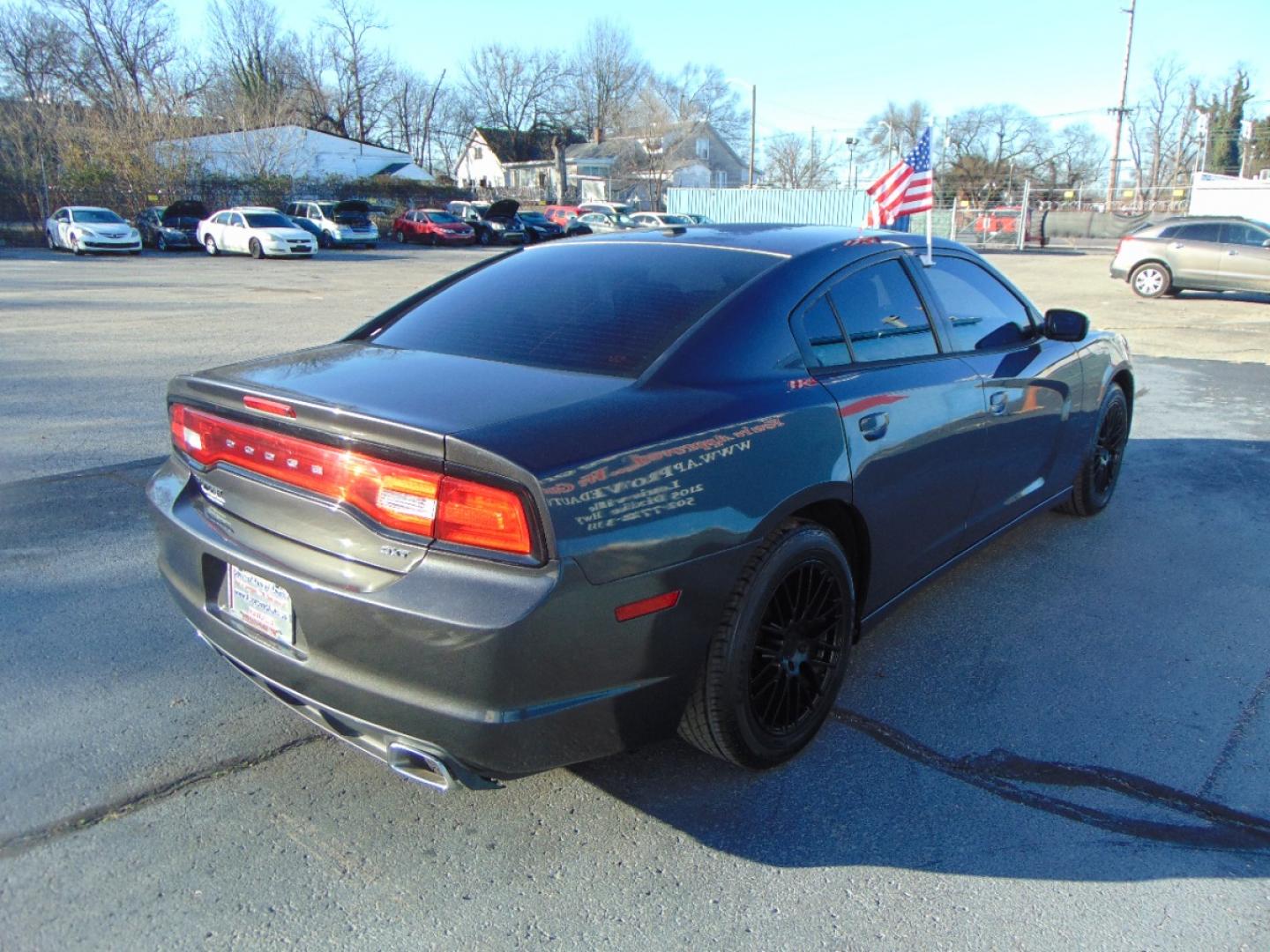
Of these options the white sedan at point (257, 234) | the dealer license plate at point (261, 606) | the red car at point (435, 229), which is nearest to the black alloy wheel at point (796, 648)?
the dealer license plate at point (261, 606)

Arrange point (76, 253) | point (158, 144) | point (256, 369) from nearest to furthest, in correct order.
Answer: point (256, 369) < point (76, 253) < point (158, 144)

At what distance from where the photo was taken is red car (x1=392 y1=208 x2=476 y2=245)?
1459 inches

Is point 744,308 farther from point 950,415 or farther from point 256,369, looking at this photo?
point 256,369

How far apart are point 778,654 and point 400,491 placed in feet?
3.95

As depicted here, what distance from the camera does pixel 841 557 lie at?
290 cm

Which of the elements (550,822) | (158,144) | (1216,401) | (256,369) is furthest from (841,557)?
(158,144)

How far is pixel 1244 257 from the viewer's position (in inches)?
656

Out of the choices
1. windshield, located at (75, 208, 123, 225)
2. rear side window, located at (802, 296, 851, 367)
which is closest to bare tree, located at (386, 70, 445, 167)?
windshield, located at (75, 208, 123, 225)

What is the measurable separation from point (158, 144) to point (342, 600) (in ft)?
134

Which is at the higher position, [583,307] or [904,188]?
[904,188]

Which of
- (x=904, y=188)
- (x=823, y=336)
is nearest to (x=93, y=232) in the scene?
(x=904, y=188)

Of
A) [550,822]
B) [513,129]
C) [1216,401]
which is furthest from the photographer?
[513,129]

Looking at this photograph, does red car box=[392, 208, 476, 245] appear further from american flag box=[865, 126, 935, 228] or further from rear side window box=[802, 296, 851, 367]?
rear side window box=[802, 296, 851, 367]

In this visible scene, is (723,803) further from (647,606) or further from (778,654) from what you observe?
(647,606)
